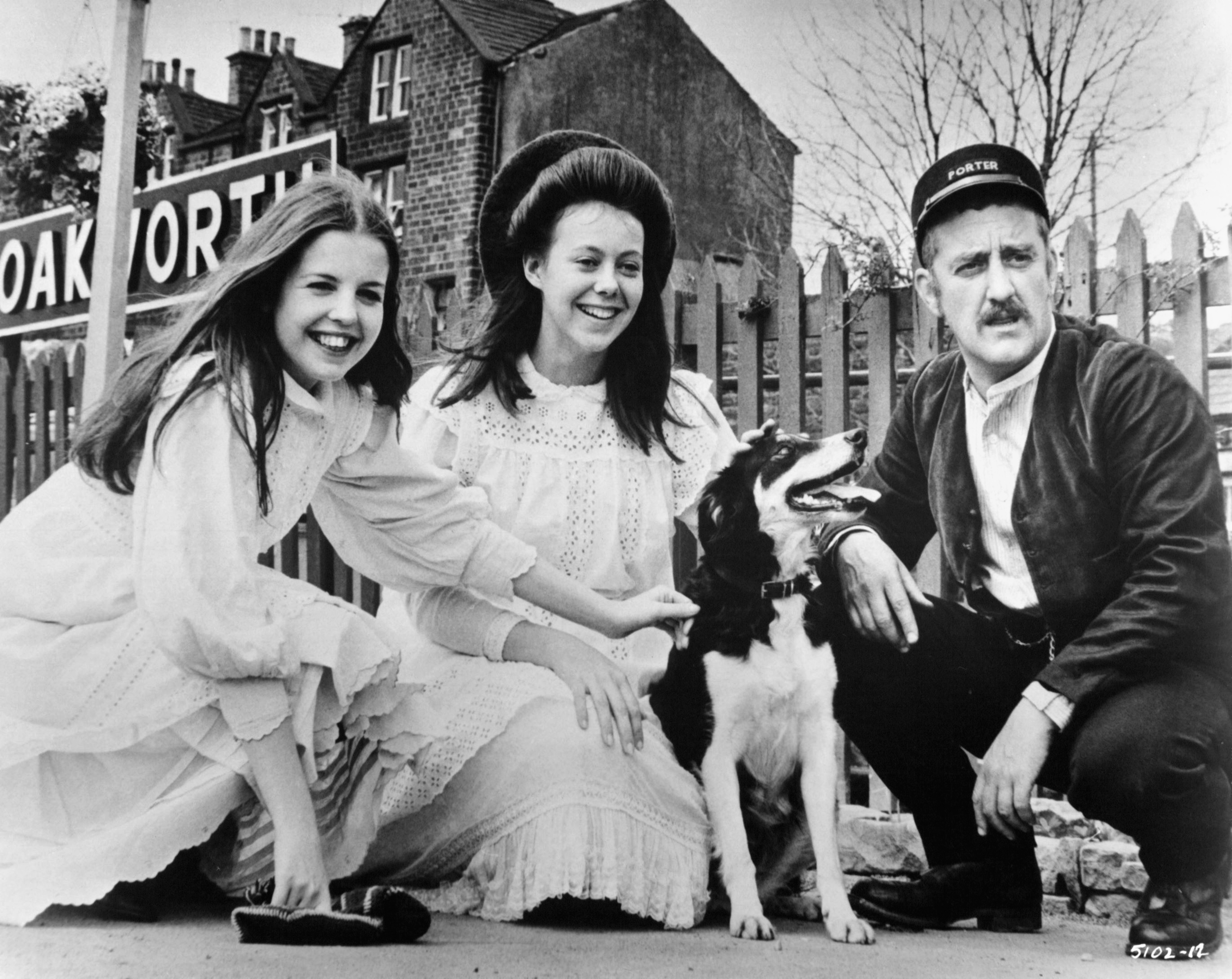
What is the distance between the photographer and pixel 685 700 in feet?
7.74

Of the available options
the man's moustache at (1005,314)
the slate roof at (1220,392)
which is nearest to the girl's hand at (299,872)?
the man's moustache at (1005,314)

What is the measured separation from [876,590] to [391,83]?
1.50 m

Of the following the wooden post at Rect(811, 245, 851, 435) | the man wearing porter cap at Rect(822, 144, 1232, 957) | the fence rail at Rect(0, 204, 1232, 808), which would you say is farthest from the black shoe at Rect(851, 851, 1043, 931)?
the wooden post at Rect(811, 245, 851, 435)

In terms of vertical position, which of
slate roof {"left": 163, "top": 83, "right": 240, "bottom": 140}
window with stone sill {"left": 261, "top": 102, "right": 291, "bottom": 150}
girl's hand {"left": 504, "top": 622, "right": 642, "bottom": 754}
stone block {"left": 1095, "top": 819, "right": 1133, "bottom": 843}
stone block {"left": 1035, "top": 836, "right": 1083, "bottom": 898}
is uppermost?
slate roof {"left": 163, "top": 83, "right": 240, "bottom": 140}

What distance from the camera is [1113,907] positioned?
213 cm

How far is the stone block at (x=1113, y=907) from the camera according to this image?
2.09 meters

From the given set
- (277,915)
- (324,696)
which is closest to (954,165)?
(324,696)

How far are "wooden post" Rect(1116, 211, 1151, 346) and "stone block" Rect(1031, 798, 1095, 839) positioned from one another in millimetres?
851

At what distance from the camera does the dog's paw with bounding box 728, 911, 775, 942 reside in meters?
2.14

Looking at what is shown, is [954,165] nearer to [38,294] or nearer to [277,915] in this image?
[277,915]

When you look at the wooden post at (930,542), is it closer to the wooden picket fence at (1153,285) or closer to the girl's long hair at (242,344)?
the wooden picket fence at (1153,285)

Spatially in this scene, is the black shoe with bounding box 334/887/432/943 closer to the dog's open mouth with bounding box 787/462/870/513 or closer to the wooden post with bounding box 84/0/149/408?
the dog's open mouth with bounding box 787/462/870/513

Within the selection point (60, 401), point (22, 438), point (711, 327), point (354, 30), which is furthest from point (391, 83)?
point (22, 438)

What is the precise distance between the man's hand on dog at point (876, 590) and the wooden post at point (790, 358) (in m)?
0.45
